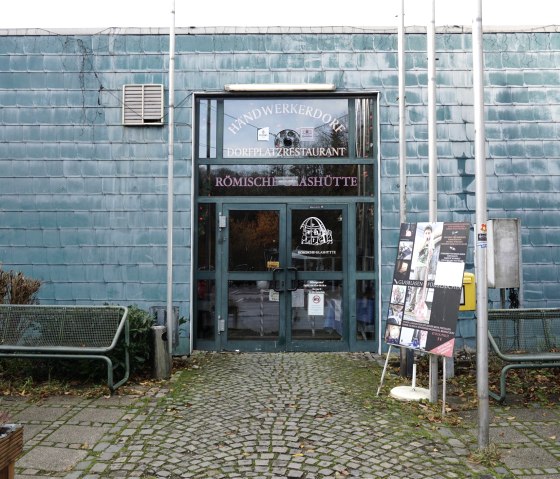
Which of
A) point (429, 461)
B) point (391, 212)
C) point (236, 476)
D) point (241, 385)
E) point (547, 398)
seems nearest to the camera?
point (236, 476)

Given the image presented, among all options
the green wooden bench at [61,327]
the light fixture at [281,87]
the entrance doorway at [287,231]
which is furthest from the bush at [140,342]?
the light fixture at [281,87]

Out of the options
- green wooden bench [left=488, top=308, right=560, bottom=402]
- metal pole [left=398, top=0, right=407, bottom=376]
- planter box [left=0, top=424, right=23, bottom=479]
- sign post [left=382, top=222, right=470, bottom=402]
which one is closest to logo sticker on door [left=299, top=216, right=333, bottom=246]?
metal pole [left=398, top=0, right=407, bottom=376]

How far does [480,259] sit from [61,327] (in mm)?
4625

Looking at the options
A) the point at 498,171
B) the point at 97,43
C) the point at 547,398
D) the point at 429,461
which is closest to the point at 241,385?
the point at 429,461

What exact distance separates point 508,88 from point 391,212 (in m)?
2.55

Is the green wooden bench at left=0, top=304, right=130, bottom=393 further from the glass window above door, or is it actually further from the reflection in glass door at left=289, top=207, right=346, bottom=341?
the glass window above door

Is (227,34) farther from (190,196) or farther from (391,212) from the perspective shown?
(391,212)

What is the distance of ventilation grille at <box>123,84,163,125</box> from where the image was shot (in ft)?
26.3

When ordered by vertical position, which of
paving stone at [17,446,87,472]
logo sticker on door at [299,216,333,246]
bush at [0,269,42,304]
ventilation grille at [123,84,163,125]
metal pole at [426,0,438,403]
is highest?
ventilation grille at [123,84,163,125]

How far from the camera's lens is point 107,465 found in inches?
157

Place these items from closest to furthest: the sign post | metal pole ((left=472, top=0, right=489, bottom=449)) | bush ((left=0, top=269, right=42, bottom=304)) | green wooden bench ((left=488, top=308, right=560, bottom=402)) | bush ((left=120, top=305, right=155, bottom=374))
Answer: metal pole ((left=472, top=0, right=489, bottom=449))
the sign post
green wooden bench ((left=488, top=308, right=560, bottom=402))
bush ((left=120, top=305, right=155, bottom=374))
bush ((left=0, top=269, right=42, bottom=304))

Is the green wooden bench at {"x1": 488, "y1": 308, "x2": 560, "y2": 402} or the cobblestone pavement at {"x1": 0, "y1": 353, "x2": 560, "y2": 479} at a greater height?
the green wooden bench at {"x1": 488, "y1": 308, "x2": 560, "y2": 402}

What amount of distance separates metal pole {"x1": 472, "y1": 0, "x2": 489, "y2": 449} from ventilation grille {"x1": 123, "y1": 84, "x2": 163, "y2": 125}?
5.03m

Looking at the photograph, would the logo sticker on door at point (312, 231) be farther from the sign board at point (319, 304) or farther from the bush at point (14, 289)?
the bush at point (14, 289)
